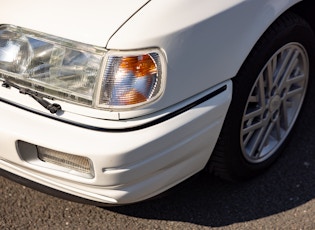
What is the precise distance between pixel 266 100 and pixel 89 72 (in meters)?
1.02

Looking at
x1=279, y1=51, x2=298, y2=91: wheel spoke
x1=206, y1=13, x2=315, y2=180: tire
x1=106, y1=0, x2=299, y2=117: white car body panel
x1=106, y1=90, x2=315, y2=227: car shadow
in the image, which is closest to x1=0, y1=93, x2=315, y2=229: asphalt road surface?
x1=106, y1=90, x2=315, y2=227: car shadow

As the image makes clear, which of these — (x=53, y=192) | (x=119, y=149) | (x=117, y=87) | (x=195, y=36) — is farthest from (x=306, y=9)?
(x=53, y=192)

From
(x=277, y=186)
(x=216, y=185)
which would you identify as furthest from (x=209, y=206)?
(x=277, y=186)

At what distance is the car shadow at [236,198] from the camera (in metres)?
2.91

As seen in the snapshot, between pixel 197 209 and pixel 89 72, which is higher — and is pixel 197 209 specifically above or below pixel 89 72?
below

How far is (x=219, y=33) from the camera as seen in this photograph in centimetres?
245

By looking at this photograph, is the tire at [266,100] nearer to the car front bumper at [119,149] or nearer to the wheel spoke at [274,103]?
the wheel spoke at [274,103]

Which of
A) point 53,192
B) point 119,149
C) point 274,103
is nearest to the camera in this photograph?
point 119,149

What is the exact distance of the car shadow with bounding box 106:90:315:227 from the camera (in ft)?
9.56

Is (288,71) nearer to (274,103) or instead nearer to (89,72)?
(274,103)

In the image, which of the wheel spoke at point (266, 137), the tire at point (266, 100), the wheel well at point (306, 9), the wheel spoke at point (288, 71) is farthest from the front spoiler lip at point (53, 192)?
the wheel well at point (306, 9)

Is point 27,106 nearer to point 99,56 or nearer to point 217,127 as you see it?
point 99,56

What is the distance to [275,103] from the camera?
3.06 metres

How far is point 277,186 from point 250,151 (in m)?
0.24
